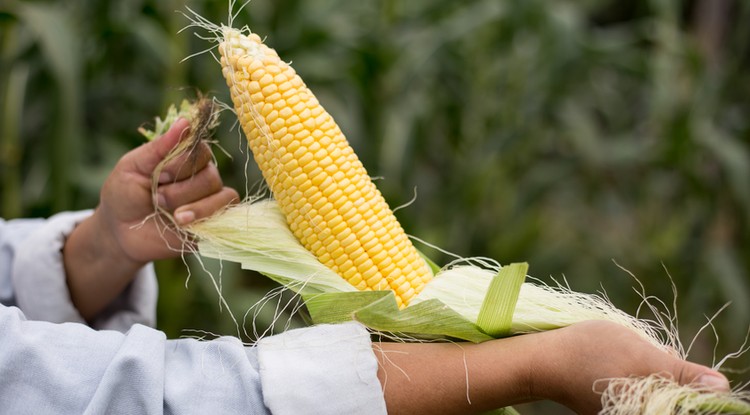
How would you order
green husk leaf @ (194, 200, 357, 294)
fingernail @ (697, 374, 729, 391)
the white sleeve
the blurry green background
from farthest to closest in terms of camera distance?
the blurry green background → the white sleeve → green husk leaf @ (194, 200, 357, 294) → fingernail @ (697, 374, 729, 391)

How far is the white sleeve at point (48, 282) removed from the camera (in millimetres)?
858

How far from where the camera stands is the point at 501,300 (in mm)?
594

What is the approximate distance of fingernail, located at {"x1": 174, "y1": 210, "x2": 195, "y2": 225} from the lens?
0.76 m

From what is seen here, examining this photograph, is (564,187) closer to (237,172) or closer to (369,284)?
(237,172)

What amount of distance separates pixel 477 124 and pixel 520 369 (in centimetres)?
149

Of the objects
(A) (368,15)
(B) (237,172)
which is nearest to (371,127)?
(B) (237,172)

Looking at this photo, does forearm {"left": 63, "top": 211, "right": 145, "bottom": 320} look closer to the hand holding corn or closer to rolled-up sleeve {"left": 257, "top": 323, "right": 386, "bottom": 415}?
the hand holding corn

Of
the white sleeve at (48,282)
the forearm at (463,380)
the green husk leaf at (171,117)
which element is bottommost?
the white sleeve at (48,282)

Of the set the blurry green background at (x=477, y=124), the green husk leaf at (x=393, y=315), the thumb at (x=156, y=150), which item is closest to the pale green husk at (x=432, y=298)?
the green husk leaf at (x=393, y=315)

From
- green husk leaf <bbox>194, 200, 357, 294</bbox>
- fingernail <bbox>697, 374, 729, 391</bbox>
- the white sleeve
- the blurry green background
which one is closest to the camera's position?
fingernail <bbox>697, 374, 729, 391</bbox>

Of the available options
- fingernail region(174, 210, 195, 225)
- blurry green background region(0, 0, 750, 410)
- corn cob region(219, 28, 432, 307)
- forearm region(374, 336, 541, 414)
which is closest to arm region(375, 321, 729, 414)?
forearm region(374, 336, 541, 414)

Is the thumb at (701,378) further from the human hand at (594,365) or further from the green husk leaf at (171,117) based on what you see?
the green husk leaf at (171,117)

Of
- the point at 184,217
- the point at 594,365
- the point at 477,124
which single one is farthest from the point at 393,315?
the point at 477,124

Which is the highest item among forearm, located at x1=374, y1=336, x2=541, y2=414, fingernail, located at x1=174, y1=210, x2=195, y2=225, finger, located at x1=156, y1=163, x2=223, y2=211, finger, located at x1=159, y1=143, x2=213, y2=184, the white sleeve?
finger, located at x1=159, y1=143, x2=213, y2=184
